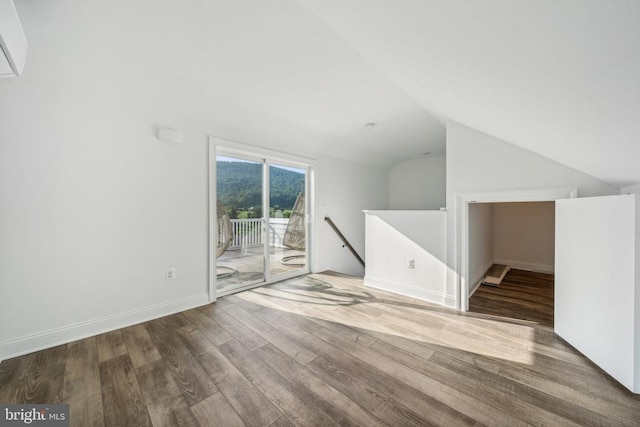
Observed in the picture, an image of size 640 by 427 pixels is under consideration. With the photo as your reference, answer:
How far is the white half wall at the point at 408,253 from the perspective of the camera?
2.94 meters

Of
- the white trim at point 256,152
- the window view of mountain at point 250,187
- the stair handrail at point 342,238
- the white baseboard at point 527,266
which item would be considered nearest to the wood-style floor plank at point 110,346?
the window view of mountain at point 250,187

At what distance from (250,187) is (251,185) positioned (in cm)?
3

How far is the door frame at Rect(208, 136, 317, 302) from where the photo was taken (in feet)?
9.54

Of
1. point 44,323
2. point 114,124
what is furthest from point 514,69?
point 44,323

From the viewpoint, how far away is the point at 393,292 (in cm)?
330

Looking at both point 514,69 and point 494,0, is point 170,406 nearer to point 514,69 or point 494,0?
point 494,0

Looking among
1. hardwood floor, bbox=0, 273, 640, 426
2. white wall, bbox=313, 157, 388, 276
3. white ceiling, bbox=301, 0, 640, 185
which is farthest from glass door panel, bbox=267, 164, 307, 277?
white ceiling, bbox=301, 0, 640, 185

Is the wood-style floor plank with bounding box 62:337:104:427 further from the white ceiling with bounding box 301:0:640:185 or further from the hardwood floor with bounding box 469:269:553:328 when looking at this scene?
the hardwood floor with bounding box 469:269:553:328

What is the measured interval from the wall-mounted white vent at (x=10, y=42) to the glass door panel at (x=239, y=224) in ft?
5.81

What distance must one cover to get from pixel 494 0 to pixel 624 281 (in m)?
2.00

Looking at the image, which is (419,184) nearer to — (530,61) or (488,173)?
(488,173)

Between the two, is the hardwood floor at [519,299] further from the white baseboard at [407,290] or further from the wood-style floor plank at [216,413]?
the wood-style floor plank at [216,413]

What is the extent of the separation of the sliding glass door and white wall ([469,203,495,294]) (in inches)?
100

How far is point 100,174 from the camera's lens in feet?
7.19
